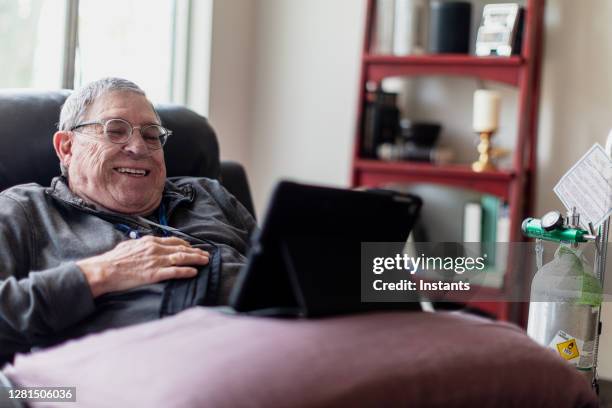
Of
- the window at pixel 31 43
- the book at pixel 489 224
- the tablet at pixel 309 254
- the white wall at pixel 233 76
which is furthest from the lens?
the white wall at pixel 233 76

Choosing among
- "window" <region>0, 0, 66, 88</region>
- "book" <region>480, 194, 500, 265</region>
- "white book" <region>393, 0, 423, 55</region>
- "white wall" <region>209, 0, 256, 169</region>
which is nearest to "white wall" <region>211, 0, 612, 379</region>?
"white wall" <region>209, 0, 256, 169</region>

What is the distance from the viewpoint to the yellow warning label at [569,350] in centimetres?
149

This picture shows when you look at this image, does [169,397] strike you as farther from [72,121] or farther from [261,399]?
[72,121]

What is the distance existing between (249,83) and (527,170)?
1269 millimetres

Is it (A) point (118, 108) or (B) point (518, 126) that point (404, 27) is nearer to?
(B) point (518, 126)

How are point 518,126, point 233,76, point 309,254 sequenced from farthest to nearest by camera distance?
point 233,76 → point 518,126 → point 309,254

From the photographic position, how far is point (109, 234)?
157 centimetres

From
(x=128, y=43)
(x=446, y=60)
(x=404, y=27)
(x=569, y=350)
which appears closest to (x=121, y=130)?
(x=569, y=350)

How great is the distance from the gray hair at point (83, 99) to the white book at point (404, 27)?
158 centimetres

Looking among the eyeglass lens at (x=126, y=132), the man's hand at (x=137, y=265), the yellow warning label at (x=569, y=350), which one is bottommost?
the yellow warning label at (x=569, y=350)

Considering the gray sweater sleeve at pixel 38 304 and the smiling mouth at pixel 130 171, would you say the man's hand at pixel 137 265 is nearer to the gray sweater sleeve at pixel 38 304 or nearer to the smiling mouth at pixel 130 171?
the gray sweater sleeve at pixel 38 304

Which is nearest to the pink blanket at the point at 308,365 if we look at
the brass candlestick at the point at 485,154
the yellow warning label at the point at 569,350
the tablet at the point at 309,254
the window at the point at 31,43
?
the tablet at the point at 309,254

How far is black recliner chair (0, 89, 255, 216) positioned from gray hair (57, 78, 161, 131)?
40 millimetres

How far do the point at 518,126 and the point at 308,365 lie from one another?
6.75 ft
